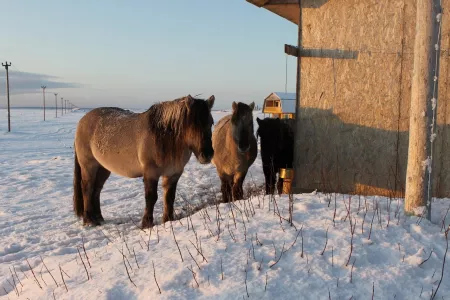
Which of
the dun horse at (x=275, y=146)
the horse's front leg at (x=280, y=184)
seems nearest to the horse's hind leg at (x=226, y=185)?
the dun horse at (x=275, y=146)

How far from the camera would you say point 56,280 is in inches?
150

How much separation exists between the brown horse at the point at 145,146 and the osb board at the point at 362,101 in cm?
255

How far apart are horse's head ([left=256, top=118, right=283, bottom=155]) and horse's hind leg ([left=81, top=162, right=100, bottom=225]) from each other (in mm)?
3429

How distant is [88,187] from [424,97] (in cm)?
574

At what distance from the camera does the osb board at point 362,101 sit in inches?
252

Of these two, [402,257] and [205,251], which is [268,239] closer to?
[205,251]

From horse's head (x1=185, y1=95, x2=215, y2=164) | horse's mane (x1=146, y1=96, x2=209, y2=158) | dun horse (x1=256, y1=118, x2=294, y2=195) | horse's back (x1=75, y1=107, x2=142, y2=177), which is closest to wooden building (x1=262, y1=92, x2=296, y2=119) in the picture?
dun horse (x1=256, y1=118, x2=294, y2=195)

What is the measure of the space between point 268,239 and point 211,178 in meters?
7.83

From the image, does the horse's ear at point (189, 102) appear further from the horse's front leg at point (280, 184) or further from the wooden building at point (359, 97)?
the horse's front leg at point (280, 184)

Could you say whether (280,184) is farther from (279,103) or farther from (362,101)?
(279,103)

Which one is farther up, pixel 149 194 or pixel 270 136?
pixel 270 136

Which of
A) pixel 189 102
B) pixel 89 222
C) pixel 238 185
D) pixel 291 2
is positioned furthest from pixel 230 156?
pixel 291 2

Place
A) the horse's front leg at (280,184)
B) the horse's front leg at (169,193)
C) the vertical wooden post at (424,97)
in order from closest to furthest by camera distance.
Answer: the vertical wooden post at (424,97) → the horse's front leg at (169,193) → the horse's front leg at (280,184)

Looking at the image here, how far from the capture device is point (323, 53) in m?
7.02
